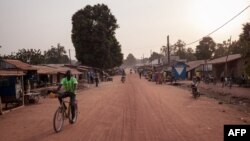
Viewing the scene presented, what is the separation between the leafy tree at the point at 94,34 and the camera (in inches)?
2504

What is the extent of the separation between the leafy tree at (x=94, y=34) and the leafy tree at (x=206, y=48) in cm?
2512

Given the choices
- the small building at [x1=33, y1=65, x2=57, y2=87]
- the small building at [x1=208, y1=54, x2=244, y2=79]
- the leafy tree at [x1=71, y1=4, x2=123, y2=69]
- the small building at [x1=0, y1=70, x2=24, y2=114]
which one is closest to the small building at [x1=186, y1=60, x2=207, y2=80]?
the small building at [x1=208, y1=54, x2=244, y2=79]

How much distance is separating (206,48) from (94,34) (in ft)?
105

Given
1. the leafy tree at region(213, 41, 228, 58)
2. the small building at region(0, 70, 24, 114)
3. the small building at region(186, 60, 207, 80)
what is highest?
the leafy tree at region(213, 41, 228, 58)

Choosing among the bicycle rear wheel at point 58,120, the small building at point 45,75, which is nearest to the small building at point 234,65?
the small building at point 45,75

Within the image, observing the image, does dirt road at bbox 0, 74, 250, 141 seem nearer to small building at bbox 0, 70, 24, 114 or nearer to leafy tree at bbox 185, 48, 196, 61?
small building at bbox 0, 70, 24, 114

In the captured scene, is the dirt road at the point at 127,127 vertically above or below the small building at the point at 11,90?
below

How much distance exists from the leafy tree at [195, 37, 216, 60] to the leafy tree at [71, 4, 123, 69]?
25118 mm

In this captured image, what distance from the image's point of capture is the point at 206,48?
271 feet

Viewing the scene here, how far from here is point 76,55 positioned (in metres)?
66.7

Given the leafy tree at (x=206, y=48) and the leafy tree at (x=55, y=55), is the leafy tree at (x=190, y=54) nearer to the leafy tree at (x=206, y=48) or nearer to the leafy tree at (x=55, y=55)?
the leafy tree at (x=206, y=48)

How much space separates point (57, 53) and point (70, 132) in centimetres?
8629

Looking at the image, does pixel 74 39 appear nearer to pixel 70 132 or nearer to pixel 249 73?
pixel 249 73

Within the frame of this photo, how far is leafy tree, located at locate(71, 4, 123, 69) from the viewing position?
6359 centimetres
